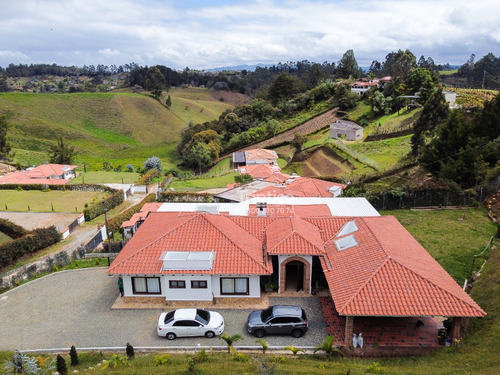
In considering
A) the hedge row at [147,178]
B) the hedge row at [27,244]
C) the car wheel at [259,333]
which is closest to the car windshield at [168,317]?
the car wheel at [259,333]

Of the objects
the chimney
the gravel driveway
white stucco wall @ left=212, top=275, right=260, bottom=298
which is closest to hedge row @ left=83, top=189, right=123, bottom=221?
the gravel driveway

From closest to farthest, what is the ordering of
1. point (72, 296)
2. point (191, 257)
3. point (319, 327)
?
point (319, 327) < point (191, 257) < point (72, 296)

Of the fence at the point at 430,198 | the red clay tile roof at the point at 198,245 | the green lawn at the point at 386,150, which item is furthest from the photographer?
the green lawn at the point at 386,150

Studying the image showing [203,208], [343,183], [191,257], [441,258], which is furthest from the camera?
[343,183]

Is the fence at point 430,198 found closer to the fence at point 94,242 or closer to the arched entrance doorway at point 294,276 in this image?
Answer: the arched entrance doorway at point 294,276

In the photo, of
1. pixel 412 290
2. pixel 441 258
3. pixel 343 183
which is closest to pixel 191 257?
pixel 412 290

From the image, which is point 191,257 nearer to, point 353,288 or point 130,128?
point 353,288
